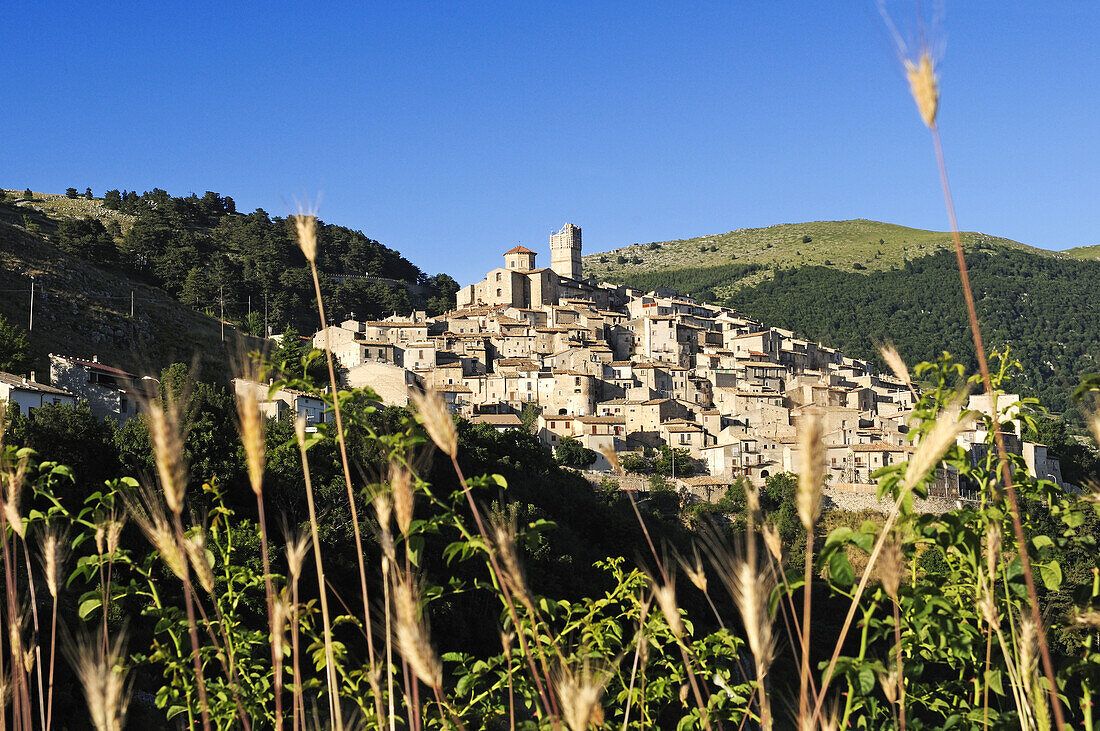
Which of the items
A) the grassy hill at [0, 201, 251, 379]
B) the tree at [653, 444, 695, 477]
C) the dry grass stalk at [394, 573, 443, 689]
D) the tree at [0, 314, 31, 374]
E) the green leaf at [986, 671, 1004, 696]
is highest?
the grassy hill at [0, 201, 251, 379]

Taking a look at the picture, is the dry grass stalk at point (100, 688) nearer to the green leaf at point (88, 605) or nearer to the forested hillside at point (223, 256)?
the green leaf at point (88, 605)

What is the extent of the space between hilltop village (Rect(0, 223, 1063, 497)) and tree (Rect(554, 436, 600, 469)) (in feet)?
2.38

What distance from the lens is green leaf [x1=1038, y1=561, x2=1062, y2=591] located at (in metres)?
3.43

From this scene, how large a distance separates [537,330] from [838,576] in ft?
224

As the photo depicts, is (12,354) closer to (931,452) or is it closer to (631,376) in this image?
(631,376)

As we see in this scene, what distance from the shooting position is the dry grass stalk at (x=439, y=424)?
2.60 m

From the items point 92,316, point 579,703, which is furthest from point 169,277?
point 579,703

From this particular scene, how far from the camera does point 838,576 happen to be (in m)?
3.01

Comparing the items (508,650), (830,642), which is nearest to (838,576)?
(508,650)

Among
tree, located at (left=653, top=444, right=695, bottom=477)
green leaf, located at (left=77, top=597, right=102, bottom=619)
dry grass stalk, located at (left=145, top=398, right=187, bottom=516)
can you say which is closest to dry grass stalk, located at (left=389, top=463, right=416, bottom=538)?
dry grass stalk, located at (left=145, top=398, right=187, bottom=516)

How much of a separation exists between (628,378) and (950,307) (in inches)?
3610

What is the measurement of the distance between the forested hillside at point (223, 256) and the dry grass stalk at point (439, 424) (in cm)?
5820

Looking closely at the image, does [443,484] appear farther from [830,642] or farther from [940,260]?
[940,260]

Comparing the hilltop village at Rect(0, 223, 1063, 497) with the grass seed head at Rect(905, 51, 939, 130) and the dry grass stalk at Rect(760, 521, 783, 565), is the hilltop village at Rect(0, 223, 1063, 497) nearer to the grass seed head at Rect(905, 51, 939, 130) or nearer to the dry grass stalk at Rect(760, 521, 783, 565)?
the dry grass stalk at Rect(760, 521, 783, 565)
